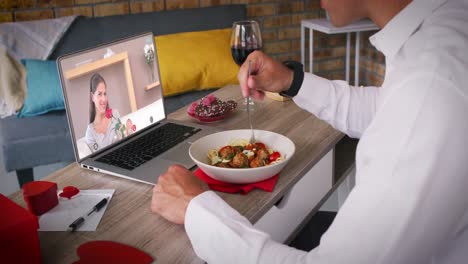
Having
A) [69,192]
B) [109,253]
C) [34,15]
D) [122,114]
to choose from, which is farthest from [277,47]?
[109,253]

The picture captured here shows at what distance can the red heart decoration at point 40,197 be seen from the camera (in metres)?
1.00

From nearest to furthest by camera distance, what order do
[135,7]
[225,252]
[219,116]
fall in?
[225,252] → [219,116] → [135,7]

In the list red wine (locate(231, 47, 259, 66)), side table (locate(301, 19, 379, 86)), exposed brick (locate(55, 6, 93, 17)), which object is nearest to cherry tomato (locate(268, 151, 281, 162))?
red wine (locate(231, 47, 259, 66))

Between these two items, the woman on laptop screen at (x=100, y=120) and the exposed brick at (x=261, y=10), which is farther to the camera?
the exposed brick at (x=261, y=10)

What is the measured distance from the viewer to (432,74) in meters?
0.71

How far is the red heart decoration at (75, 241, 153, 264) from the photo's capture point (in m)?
0.84

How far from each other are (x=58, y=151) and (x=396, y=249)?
2192mm

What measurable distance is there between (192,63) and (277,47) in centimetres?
130

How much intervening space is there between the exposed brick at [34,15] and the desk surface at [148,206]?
2342 mm

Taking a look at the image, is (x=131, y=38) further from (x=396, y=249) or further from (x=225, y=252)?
(x=396, y=249)

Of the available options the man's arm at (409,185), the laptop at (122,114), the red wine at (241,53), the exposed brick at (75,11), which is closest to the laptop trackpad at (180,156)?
the laptop at (122,114)

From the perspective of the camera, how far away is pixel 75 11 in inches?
134

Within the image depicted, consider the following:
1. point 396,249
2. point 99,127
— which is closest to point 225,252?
point 396,249

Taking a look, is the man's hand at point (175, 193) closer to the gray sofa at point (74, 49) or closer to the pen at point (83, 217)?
the pen at point (83, 217)
